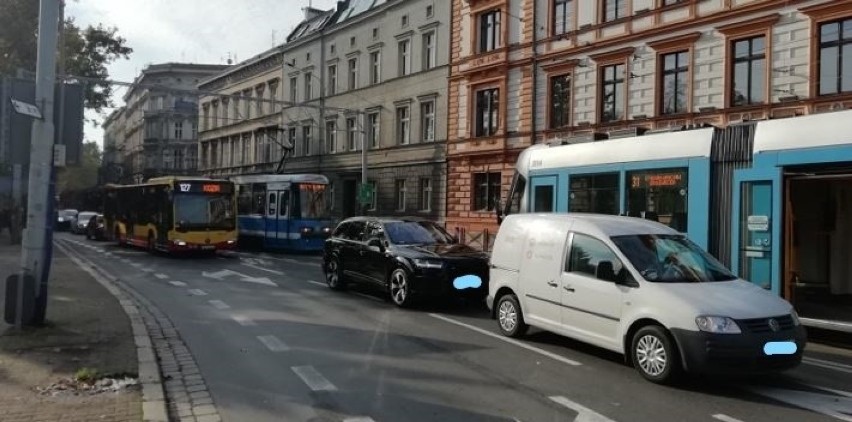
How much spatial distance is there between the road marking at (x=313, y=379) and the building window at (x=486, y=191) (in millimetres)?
25860

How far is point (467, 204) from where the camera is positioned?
116 ft

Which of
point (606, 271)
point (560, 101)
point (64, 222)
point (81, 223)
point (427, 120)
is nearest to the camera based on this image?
point (606, 271)

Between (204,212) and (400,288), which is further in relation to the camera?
(204,212)

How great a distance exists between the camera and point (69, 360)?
7.63 meters

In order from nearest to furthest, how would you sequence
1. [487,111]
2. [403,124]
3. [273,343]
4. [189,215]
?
[273,343] < [189,215] < [487,111] < [403,124]

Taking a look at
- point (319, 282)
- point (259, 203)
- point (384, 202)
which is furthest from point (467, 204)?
point (319, 282)

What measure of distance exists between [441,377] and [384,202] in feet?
112

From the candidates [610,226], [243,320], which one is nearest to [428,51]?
[243,320]

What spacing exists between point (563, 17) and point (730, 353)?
2590cm

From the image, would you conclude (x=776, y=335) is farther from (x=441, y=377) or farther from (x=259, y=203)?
(x=259, y=203)

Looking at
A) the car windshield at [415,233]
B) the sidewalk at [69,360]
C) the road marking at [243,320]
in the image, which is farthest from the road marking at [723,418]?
the car windshield at [415,233]

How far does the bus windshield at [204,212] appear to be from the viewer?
81.1 ft

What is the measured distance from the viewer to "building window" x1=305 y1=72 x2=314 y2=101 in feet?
165

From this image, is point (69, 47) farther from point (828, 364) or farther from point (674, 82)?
point (828, 364)
